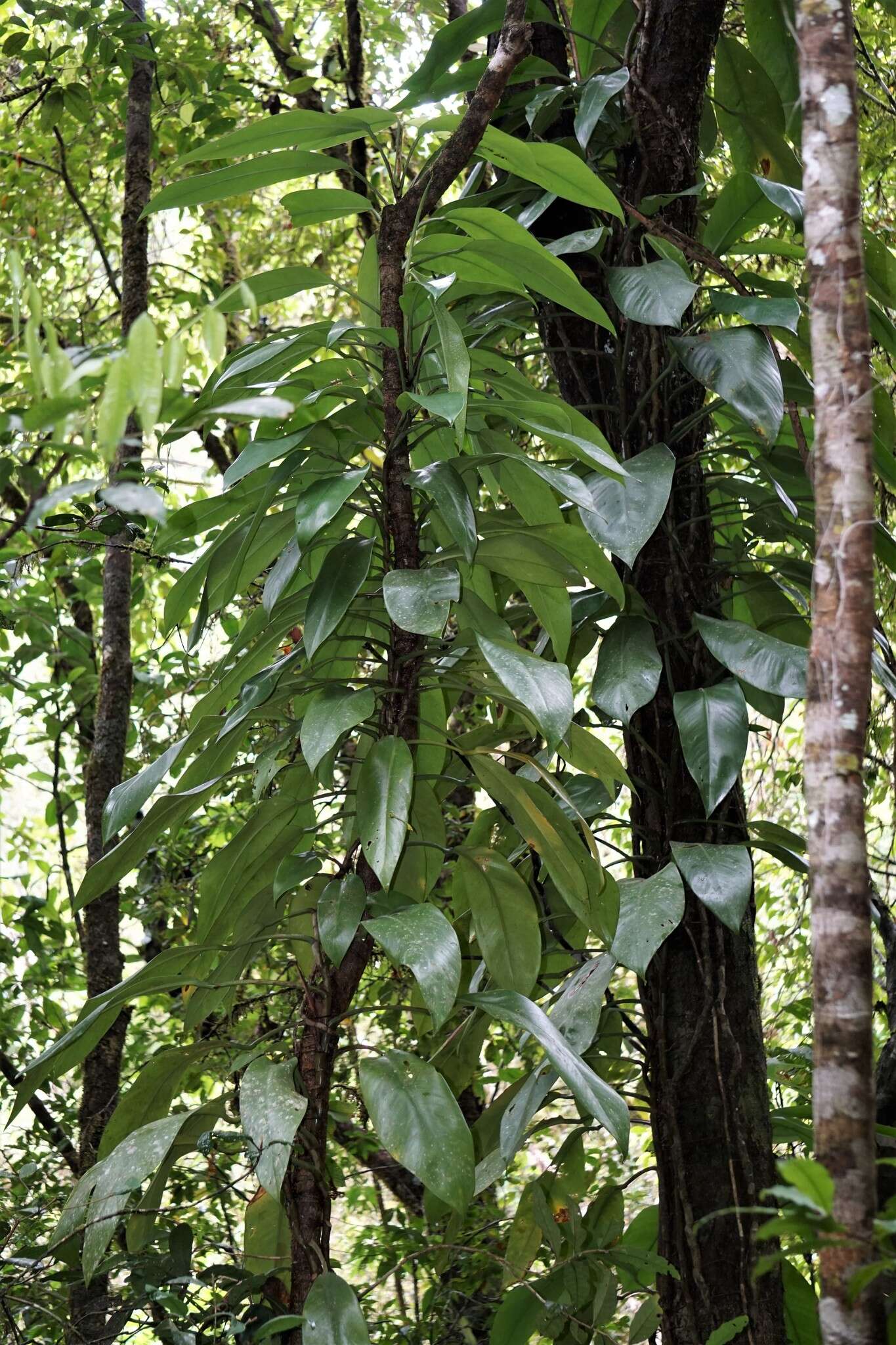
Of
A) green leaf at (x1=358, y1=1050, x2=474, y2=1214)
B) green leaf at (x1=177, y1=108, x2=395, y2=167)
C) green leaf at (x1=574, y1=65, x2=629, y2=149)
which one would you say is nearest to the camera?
green leaf at (x1=358, y1=1050, x2=474, y2=1214)

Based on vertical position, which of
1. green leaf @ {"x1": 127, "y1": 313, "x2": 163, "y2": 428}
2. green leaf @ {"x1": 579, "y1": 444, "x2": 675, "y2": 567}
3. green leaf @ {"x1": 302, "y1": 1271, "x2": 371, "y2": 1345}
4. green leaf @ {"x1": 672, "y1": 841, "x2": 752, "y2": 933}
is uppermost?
green leaf @ {"x1": 579, "y1": 444, "x2": 675, "y2": 567}

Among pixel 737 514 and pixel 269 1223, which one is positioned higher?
pixel 737 514

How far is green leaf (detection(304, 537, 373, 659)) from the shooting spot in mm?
896

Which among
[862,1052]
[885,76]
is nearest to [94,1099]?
[862,1052]

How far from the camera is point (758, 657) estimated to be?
1054 mm

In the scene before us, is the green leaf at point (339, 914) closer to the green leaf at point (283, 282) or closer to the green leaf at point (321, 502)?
the green leaf at point (321, 502)

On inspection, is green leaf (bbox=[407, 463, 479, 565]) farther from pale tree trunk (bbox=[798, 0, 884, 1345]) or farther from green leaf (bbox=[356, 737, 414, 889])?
pale tree trunk (bbox=[798, 0, 884, 1345])

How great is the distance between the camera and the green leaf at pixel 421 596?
811 mm

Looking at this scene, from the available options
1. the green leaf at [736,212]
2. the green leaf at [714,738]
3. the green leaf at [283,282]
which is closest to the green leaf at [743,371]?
the green leaf at [736,212]

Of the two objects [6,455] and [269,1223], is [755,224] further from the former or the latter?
[269,1223]

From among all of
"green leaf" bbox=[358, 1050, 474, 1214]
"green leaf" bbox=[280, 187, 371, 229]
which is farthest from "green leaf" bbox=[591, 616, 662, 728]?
"green leaf" bbox=[280, 187, 371, 229]

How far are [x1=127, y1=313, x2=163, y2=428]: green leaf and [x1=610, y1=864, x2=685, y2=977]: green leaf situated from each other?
2.05ft

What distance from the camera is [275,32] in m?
2.42

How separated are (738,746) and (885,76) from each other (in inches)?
63.3
